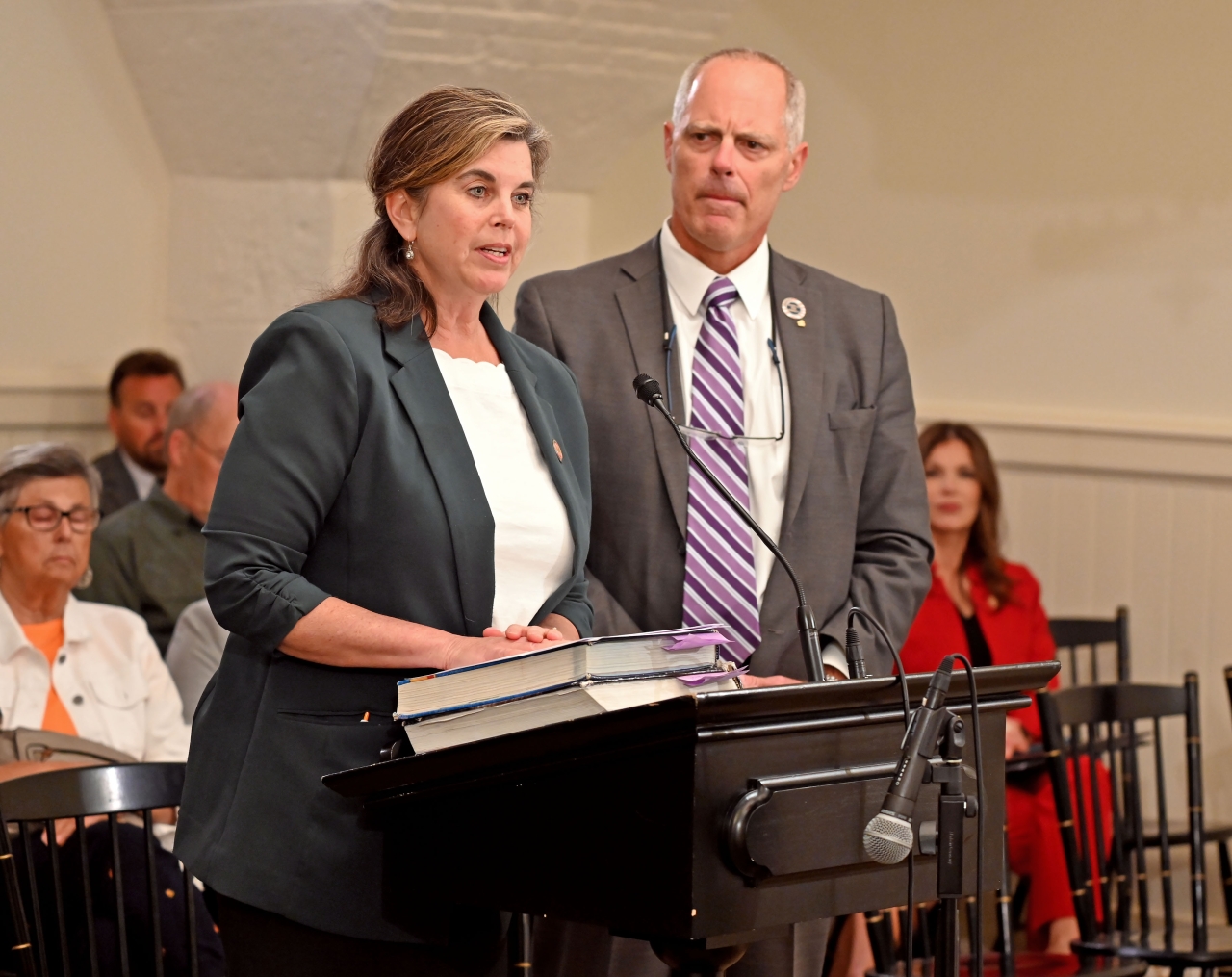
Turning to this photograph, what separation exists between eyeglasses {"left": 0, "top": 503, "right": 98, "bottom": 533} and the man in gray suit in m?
1.44

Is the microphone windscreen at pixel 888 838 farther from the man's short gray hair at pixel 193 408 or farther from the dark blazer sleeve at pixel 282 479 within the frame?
the man's short gray hair at pixel 193 408

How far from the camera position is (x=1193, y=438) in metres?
4.71

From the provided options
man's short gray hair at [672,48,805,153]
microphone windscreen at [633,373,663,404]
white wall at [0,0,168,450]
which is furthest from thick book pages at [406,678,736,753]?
white wall at [0,0,168,450]

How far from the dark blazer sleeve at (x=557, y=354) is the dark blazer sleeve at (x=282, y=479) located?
518mm

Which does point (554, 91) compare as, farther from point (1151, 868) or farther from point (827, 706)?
point (827, 706)

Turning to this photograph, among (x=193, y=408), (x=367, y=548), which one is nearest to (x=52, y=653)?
(x=193, y=408)

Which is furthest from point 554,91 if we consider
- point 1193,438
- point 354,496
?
point 354,496

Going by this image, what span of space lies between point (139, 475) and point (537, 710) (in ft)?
12.7

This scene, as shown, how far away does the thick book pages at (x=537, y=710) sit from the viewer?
142 centimetres

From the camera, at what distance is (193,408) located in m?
4.35

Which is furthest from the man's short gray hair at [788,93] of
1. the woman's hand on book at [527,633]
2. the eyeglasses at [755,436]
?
the woman's hand on book at [527,633]

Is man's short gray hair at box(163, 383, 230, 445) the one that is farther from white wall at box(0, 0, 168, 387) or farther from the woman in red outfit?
the woman in red outfit

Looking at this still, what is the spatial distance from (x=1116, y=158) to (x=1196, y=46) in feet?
1.26

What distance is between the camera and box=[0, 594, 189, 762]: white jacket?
3.21 metres
